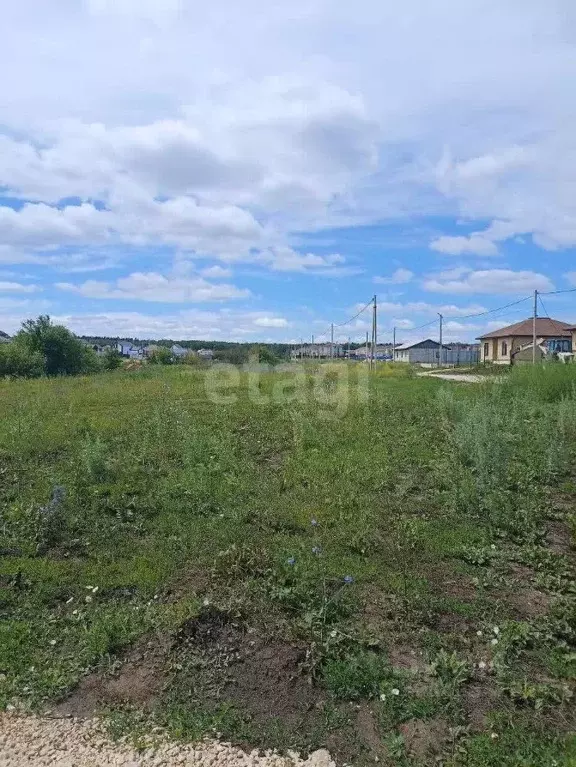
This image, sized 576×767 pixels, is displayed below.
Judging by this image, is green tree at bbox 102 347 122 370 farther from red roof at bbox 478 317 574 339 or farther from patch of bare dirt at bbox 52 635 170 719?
patch of bare dirt at bbox 52 635 170 719

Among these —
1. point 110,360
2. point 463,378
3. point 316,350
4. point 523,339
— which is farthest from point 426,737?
point 316,350

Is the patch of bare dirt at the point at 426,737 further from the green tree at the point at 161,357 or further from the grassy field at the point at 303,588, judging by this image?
the green tree at the point at 161,357

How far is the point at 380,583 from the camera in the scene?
3.54m

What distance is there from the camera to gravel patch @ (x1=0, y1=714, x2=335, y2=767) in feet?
7.52

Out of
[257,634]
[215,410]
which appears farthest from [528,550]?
[215,410]

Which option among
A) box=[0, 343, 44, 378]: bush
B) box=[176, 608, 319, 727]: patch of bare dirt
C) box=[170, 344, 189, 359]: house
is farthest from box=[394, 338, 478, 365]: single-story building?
box=[176, 608, 319, 727]: patch of bare dirt

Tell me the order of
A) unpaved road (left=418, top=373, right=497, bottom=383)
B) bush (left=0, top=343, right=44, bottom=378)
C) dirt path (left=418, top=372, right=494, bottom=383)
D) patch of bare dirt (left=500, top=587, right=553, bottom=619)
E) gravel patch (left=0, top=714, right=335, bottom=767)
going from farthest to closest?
bush (left=0, top=343, right=44, bottom=378)
dirt path (left=418, top=372, right=494, bottom=383)
unpaved road (left=418, top=373, right=497, bottom=383)
patch of bare dirt (left=500, top=587, right=553, bottom=619)
gravel patch (left=0, top=714, right=335, bottom=767)

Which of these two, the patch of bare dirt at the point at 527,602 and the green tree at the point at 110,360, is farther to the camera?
the green tree at the point at 110,360

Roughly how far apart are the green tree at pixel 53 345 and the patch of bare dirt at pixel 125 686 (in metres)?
26.3

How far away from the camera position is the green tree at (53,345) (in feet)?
91.4

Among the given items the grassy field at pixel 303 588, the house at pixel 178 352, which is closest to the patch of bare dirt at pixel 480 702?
the grassy field at pixel 303 588

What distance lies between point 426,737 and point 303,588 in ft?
3.60

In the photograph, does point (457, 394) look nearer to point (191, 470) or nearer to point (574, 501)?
point (574, 501)

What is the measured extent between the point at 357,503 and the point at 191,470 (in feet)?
5.15
